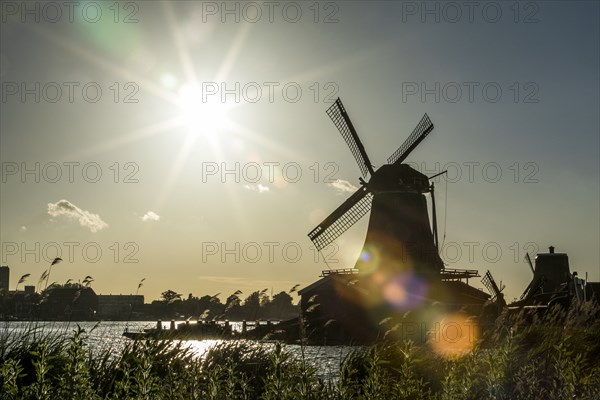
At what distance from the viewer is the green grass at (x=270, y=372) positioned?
625cm

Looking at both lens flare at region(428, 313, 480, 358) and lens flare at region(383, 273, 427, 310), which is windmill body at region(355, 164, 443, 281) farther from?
lens flare at region(428, 313, 480, 358)

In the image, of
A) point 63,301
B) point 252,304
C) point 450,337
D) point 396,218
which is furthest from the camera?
point 396,218

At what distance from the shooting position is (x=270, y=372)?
8.99 m

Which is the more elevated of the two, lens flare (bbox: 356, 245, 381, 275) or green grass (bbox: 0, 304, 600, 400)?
lens flare (bbox: 356, 245, 381, 275)

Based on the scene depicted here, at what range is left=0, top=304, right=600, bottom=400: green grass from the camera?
6.25 meters

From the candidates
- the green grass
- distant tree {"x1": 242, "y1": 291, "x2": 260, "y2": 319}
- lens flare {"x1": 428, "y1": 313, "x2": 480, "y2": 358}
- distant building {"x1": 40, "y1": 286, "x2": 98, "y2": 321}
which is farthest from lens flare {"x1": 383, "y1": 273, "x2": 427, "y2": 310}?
distant building {"x1": 40, "y1": 286, "x2": 98, "y2": 321}

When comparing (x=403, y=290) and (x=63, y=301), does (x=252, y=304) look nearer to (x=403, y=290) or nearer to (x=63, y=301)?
(x=63, y=301)

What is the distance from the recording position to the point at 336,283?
47.0 m

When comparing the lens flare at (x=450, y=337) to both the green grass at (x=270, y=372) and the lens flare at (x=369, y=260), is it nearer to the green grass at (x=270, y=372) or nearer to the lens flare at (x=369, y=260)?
the green grass at (x=270, y=372)

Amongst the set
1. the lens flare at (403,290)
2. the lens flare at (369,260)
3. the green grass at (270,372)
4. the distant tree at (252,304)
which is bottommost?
the green grass at (270,372)

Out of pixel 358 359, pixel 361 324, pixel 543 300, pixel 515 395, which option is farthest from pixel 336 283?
pixel 515 395

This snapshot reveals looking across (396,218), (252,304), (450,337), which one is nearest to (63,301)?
(252,304)

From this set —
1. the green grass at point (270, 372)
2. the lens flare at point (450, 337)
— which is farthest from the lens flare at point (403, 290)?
the green grass at point (270, 372)

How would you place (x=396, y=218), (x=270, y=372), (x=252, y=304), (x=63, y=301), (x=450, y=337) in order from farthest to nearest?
(x=396, y=218)
(x=450, y=337)
(x=252, y=304)
(x=63, y=301)
(x=270, y=372)
